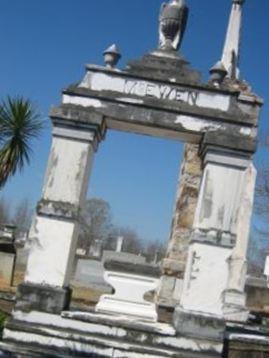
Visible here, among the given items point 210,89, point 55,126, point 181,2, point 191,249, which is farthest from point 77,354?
point 181,2

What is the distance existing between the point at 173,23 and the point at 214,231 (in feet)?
11.4

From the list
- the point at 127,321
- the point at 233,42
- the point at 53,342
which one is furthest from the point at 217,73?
the point at 233,42

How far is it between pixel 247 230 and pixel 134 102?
6.52 metres

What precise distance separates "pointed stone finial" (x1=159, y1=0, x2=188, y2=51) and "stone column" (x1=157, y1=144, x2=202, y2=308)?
12.8 feet

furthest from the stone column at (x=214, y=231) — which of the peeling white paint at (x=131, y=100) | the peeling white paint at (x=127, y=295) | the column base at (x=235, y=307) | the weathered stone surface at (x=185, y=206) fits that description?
the column base at (x=235, y=307)

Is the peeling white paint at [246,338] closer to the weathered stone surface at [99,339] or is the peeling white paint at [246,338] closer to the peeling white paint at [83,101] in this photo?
the weathered stone surface at [99,339]

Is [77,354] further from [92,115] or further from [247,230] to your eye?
[247,230]

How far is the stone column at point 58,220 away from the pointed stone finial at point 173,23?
6.48 feet

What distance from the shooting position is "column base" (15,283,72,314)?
25.5 ft

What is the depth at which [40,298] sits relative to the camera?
7816mm

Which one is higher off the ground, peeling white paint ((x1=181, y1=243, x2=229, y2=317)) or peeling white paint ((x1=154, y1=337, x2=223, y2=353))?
peeling white paint ((x1=181, y1=243, x2=229, y2=317))

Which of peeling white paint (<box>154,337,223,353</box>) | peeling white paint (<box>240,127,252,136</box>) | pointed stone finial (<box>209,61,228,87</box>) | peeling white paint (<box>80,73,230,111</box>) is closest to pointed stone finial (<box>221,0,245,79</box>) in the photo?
pointed stone finial (<box>209,61,228,87</box>)

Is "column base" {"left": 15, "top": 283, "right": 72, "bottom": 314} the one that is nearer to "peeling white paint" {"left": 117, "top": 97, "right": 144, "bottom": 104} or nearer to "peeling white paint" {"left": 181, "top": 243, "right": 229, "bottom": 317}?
"peeling white paint" {"left": 181, "top": 243, "right": 229, "bottom": 317}

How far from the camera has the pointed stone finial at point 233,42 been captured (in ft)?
50.9
